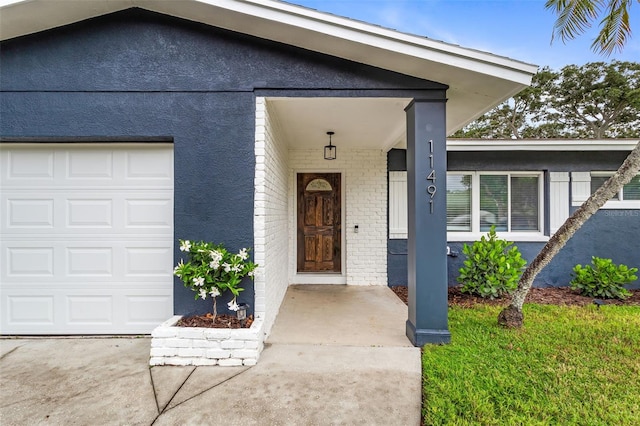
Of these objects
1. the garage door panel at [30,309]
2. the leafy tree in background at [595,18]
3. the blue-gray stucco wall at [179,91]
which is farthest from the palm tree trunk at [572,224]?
the garage door panel at [30,309]

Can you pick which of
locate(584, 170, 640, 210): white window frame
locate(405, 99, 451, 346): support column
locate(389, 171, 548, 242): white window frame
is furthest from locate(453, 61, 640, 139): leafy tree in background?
locate(405, 99, 451, 346): support column

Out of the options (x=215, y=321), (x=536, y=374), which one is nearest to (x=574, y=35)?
(x=536, y=374)

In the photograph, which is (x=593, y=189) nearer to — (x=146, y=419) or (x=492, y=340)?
(x=492, y=340)

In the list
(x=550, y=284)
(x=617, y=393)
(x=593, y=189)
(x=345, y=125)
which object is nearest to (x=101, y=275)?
(x=345, y=125)

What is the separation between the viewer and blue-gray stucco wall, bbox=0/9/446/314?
3.19 m

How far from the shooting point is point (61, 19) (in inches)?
122

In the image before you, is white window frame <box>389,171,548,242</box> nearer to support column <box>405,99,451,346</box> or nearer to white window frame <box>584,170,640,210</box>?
white window frame <box>584,170,640,210</box>

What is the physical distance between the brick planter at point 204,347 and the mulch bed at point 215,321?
6.9 inches

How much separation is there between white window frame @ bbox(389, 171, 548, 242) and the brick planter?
3.70 meters

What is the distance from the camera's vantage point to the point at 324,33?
2893 millimetres

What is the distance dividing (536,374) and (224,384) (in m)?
2.48

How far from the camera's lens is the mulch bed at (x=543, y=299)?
15.4ft

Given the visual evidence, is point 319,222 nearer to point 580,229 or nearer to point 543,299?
point 543,299

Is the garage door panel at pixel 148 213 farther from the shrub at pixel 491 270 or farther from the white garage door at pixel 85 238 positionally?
the shrub at pixel 491 270
